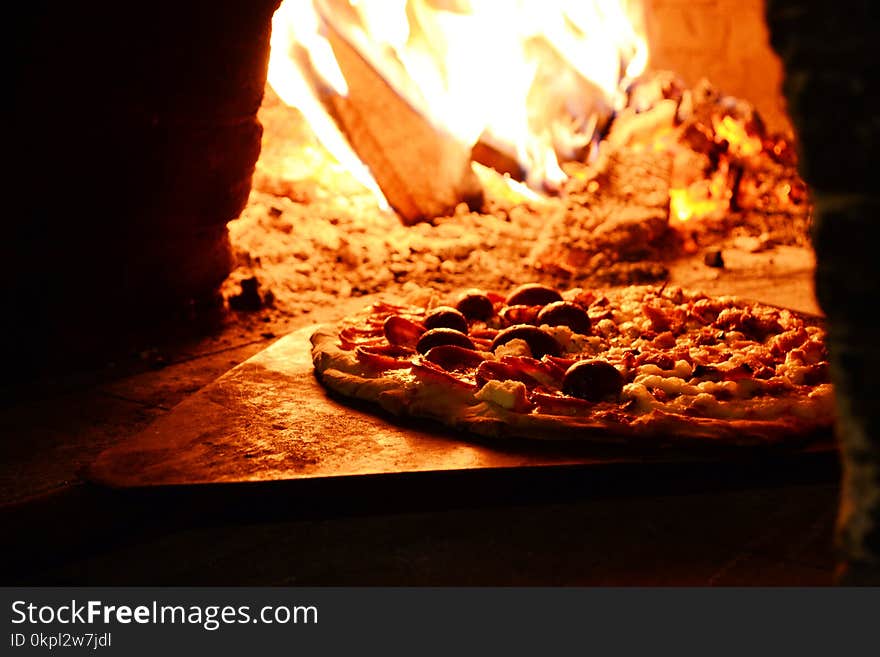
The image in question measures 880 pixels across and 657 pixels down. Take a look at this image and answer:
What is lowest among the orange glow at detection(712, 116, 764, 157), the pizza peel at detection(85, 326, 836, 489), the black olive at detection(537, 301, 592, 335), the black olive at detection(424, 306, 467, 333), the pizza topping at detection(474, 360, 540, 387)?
the pizza peel at detection(85, 326, 836, 489)

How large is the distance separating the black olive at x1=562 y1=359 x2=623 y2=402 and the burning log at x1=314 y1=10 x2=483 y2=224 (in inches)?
124

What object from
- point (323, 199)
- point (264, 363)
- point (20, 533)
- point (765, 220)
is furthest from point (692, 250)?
point (20, 533)

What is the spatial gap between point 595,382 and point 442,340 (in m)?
0.64

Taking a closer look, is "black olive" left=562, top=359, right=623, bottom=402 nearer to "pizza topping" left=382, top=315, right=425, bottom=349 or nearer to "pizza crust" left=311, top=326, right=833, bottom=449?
"pizza crust" left=311, top=326, right=833, bottom=449

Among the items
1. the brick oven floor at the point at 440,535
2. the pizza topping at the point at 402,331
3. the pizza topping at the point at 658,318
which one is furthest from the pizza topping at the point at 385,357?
the pizza topping at the point at 658,318

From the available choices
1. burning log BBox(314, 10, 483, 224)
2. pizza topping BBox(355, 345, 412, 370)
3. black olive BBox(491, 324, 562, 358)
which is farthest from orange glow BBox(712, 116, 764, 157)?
pizza topping BBox(355, 345, 412, 370)

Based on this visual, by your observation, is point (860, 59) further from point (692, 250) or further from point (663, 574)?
point (692, 250)

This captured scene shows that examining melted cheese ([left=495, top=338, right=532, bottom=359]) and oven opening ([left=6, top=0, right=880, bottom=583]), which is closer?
oven opening ([left=6, top=0, right=880, bottom=583])

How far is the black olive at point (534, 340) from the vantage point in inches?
136

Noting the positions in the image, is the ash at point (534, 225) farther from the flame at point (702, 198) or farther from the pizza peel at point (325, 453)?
the pizza peel at point (325, 453)

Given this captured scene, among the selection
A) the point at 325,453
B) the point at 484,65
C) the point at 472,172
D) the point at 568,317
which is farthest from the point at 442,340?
the point at 484,65

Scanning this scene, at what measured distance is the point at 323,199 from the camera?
5992mm

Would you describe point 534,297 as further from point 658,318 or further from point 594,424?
point 594,424

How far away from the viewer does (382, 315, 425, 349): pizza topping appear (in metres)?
3.66
